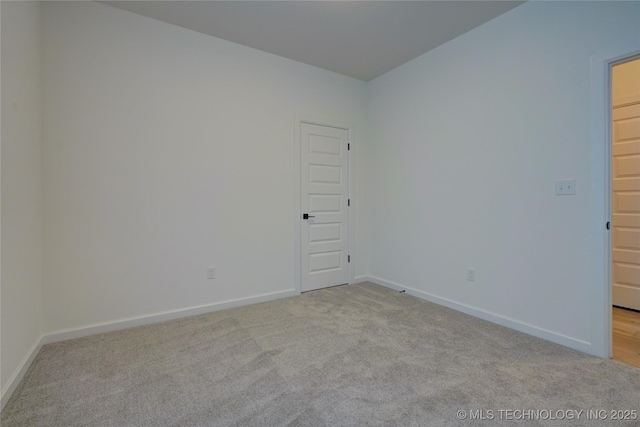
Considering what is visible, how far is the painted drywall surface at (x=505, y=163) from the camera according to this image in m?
2.17

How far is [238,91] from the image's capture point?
313 centimetres

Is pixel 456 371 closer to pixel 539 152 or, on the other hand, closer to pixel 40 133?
pixel 539 152

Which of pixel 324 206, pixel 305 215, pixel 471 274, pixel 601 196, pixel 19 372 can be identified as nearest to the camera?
pixel 19 372

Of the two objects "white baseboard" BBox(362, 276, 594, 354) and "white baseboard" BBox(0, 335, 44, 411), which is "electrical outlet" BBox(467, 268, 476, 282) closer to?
"white baseboard" BBox(362, 276, 594, 354)

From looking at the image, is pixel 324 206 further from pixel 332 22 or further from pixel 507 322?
pixel 507 322

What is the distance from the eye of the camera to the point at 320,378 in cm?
183

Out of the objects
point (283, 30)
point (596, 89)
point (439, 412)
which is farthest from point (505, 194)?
point (283, 30)

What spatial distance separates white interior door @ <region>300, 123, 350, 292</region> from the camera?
11.8ft

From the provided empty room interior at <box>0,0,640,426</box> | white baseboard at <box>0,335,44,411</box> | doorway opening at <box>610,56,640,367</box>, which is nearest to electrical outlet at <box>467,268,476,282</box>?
empty room interior at <box>0,0,640,426</box>

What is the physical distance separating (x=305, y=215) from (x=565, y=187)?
2.49 m

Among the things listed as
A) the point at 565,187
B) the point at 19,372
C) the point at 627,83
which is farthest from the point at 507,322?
the point at 19,372

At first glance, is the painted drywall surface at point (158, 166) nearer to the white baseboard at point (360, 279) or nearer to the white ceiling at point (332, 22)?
the white ceiling at point (332, 22)

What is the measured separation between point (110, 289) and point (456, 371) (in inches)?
112

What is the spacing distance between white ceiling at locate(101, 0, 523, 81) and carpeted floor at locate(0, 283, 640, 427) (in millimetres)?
2794
